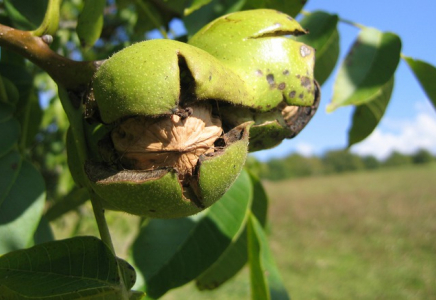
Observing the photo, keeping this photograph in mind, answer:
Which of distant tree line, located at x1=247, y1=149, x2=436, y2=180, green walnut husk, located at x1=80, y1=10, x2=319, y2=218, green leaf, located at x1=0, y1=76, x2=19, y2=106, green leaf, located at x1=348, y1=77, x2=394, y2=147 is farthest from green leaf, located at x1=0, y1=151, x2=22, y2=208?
distant tree line, located at x1=247, y1=149, x2=436, y2=180

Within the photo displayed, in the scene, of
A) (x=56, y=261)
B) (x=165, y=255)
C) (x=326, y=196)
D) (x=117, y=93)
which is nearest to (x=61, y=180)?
(x=165, y=255)

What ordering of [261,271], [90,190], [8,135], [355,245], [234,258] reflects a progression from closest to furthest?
[90,190], [8,135], [261,271], [234,258], [355,245]

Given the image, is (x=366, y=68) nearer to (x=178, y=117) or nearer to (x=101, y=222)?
A: (x=178, y=117)

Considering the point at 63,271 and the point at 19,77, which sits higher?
the point at 19,77

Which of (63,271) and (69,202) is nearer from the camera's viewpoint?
(63,271)

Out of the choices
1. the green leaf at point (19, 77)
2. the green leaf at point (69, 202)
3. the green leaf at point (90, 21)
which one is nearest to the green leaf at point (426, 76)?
the green leaf at point (90, 21)

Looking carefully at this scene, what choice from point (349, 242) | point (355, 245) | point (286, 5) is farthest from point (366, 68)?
point (349, 242)

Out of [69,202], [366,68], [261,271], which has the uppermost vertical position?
[366,68]
